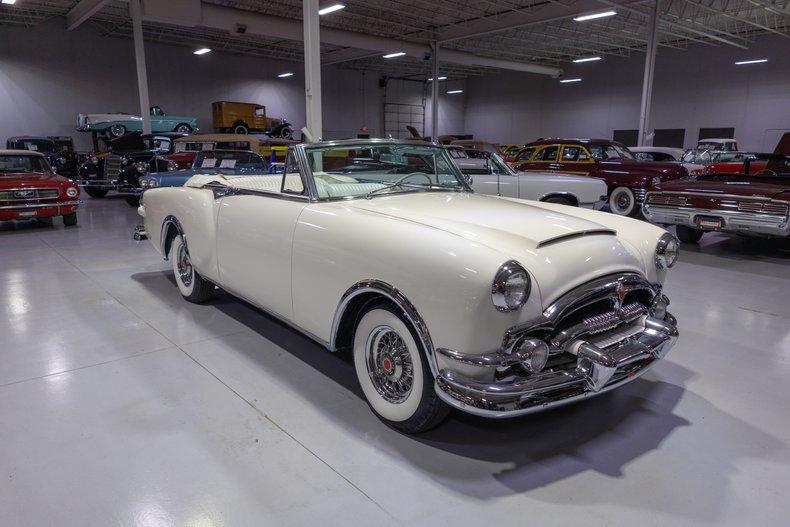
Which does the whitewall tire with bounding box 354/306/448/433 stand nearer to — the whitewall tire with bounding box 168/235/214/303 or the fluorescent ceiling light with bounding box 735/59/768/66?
the whitewall tire with bounding box 168/235/214/303

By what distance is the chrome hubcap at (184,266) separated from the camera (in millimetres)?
4590

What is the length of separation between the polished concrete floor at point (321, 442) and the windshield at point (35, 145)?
46.5 ft

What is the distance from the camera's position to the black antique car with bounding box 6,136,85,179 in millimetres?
14500

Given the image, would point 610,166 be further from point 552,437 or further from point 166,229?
point 552,437

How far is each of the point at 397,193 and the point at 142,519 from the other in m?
2.18

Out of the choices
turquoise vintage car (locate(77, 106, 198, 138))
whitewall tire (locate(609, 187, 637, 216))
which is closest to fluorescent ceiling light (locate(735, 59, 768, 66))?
whitewall tire (locate(609, 187, 637, 216))

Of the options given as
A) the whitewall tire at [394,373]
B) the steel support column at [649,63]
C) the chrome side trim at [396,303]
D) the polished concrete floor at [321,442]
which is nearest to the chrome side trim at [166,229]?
the polished concrete floor at [321,442]

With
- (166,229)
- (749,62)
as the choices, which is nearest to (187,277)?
(166,229)

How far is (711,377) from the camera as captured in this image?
3.25 meters

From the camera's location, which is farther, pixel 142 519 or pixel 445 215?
pixel 445 215

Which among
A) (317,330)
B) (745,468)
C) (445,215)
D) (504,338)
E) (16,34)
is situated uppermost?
(16,34)

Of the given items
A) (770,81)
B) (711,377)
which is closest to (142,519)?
(711,377)

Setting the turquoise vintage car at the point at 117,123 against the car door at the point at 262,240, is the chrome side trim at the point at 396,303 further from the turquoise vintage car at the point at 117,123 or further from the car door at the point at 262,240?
the turquoise vintage car at the point at 117,123

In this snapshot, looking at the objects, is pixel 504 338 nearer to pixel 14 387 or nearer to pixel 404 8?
pixel 14 387
